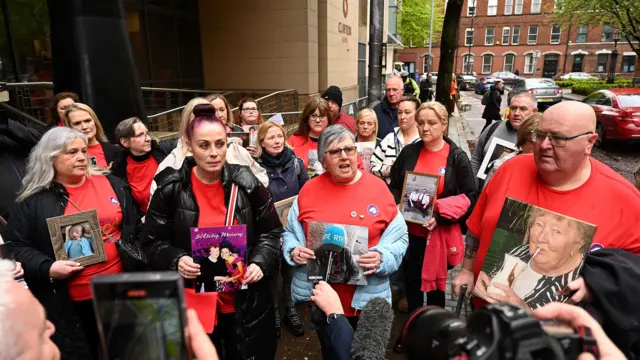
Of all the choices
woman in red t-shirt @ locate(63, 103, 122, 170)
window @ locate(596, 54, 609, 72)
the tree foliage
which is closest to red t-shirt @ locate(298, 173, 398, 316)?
woman in red t-shirt @ locate(63, 103, 122, 170)

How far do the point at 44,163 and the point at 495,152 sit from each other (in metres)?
3.81

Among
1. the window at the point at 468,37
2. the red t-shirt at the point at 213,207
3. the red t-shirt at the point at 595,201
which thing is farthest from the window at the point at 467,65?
the red t-shirt at the point at 213,207

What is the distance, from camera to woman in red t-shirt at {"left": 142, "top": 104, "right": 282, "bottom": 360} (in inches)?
95.8

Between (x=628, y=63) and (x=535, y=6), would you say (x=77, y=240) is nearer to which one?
(x=535, y=6)

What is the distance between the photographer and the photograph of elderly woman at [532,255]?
1.72m

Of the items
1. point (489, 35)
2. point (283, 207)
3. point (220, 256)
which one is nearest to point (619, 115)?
point (283, 207)

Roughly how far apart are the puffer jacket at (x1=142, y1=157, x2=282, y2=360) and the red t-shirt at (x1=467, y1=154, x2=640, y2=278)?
136 centimetres

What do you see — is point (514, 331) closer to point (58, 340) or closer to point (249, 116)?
point (58, 340)

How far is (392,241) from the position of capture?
2602 mm

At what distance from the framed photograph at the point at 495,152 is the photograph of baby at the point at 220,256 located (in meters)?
2.66

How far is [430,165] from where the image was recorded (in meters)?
3.46

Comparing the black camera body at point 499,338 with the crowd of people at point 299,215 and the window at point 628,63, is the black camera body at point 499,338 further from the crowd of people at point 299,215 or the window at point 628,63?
the window at point 628,63

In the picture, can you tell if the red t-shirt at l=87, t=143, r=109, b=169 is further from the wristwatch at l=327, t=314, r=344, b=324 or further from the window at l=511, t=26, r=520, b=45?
the window at l=511, t=26, r=520, b=45

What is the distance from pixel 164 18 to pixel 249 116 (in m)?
9.80
